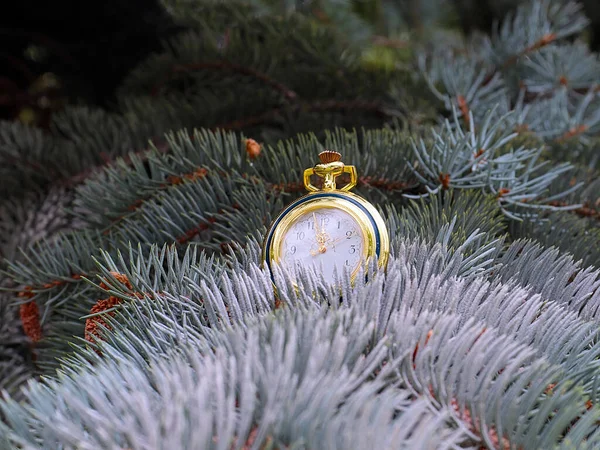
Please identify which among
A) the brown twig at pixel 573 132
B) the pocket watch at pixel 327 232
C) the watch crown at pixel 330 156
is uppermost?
the watch crown at pixel 330 156

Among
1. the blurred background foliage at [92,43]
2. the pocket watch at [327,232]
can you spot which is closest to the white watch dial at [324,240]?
the pocket watch at [327,232]

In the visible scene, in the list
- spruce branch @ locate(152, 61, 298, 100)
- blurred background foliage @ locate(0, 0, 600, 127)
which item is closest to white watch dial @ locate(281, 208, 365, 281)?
spruce branch @ locate(152, 61, 298, 100)

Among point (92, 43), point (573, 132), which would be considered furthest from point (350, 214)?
point (92, 43)

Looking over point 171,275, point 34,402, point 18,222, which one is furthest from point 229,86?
point 34,402

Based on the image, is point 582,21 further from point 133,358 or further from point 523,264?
point 133,358

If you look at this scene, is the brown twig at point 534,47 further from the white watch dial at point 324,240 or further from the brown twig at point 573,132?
the white watch dial at point 324,240


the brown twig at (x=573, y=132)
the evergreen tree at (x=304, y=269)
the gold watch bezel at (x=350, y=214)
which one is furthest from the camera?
the brown twig at (x=573, y=132)
